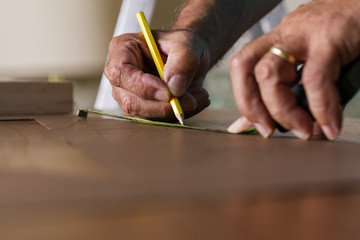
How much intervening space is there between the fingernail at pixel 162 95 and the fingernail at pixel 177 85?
0.04 ft

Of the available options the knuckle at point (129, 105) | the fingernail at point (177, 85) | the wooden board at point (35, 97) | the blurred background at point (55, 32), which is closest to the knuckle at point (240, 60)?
the fingernail at point (177, 85)

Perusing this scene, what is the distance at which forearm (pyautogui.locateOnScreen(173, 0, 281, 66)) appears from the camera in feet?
3.83

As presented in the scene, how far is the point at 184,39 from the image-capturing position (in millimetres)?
871

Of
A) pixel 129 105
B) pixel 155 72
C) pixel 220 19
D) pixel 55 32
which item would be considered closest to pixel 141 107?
pixel 129 105

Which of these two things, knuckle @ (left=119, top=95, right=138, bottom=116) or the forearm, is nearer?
knuckle @ (left=119, top=95, right=138, bottom=116)

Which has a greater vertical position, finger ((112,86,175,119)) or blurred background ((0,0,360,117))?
blurred background ((0,0,360,117))

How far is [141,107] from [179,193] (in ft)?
1.91

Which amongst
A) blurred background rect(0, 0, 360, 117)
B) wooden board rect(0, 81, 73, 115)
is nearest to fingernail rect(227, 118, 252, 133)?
wooden board rect(0, 81, 73, 115)

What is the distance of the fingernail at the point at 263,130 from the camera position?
56 cm

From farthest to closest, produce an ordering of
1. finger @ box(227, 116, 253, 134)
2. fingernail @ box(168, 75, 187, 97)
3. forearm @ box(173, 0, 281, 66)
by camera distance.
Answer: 1. forearm @ box(173, 0, 281, 66)
2. fingernail @ box(168, 75, 187, 97)
3. finger @ box(227, 116, 253, 134)

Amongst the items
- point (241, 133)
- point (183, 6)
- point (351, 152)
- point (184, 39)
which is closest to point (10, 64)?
point (183, 6)

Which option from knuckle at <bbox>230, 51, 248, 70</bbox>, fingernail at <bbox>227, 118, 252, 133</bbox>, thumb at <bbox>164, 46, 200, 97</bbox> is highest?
knuckle at <bbox>230, 51, 248, 70</bbox>

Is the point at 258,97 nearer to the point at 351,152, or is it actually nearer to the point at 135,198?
the point at 351,152

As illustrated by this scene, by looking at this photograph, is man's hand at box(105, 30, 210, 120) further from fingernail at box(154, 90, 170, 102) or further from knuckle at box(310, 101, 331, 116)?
knuckle at box(310, 101, 331, 116)
